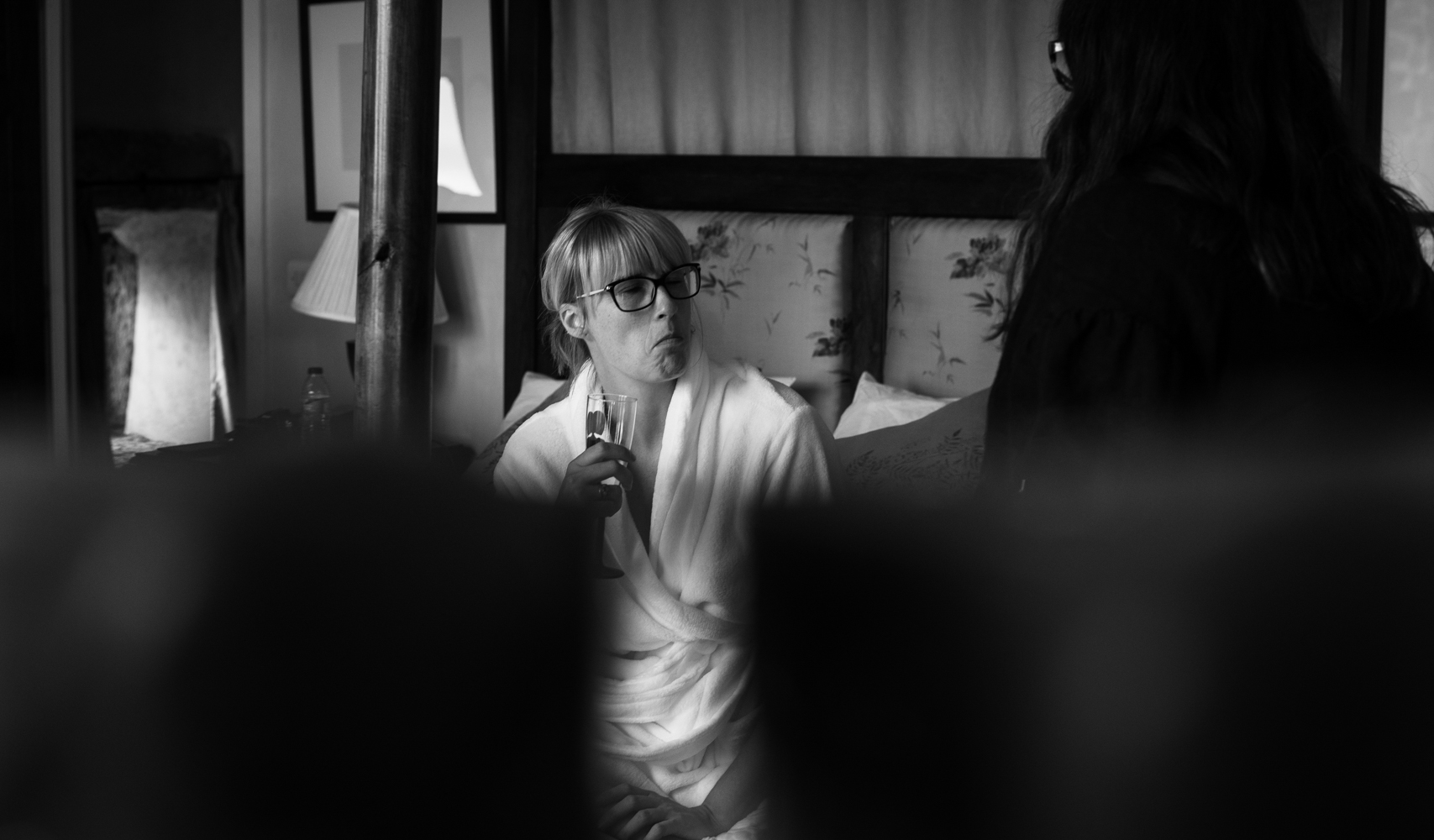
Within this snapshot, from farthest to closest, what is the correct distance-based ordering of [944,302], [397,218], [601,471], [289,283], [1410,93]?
1. [289,283]
2. [944,302]
3. [1410,93]
4. [601,471]
5. [397,218]

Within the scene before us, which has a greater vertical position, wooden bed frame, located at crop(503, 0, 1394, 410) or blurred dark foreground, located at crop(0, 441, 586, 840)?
wooden bed frame, located at crop(503, 0, 1394, 410)

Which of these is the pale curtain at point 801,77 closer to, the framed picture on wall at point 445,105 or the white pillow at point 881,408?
the framed picture on wall at point 445,105

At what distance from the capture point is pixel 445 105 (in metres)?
3.77

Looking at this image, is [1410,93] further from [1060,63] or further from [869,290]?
[1060,63]

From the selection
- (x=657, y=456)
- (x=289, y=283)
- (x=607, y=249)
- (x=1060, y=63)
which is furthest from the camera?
(x=289, y=283)

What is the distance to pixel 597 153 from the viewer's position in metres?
3.61

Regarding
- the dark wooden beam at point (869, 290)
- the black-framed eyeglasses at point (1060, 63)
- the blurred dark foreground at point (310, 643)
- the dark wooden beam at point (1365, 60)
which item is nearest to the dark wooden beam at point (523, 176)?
the dark wooden beam at point (869, 290)

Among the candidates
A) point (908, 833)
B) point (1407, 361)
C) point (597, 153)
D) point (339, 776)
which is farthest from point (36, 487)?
point (597, 153)

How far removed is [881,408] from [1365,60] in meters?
1.22

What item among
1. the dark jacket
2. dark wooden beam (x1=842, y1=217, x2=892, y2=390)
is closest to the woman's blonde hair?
the dark jacket

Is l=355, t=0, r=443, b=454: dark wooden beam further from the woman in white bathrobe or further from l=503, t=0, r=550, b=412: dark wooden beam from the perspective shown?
l=503, t=0, r=550, b=412: dark wooden beam

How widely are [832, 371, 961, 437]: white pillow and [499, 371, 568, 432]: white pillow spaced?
750 millimetres

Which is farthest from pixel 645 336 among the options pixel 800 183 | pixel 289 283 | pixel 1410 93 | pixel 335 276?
pixel 289 283

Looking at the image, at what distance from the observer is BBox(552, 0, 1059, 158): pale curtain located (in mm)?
3178
